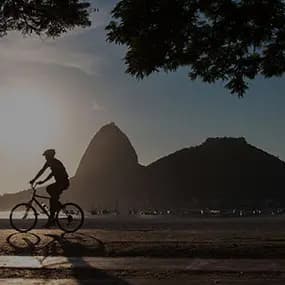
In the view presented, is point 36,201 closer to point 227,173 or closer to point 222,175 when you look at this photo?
point 227,173

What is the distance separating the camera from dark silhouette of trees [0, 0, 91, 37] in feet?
38.9

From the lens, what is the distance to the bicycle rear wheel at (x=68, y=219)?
645 inches

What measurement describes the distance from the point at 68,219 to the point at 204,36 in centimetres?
641

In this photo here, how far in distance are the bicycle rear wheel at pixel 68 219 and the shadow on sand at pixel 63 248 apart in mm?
675

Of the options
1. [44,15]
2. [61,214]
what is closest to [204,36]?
[44,15]

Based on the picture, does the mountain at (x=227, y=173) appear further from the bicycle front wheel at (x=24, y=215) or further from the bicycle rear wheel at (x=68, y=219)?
the bicycle rear wheel at (x=68, y=219)

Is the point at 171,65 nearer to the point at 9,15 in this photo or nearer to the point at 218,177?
the point at 9,15

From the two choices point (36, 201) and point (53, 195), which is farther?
point (36, 201)

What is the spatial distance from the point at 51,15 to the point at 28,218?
7.53 meters

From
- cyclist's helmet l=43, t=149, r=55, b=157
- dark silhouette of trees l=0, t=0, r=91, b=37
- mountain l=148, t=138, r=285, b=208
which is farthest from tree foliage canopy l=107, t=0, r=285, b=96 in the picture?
mountain l=148, t=138, r=285, b=208

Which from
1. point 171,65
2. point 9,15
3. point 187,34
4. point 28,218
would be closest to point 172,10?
point 187,34

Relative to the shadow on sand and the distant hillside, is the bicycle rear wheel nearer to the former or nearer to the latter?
the shadow on sand

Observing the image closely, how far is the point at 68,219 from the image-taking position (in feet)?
53.9

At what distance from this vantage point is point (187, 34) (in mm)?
11648
